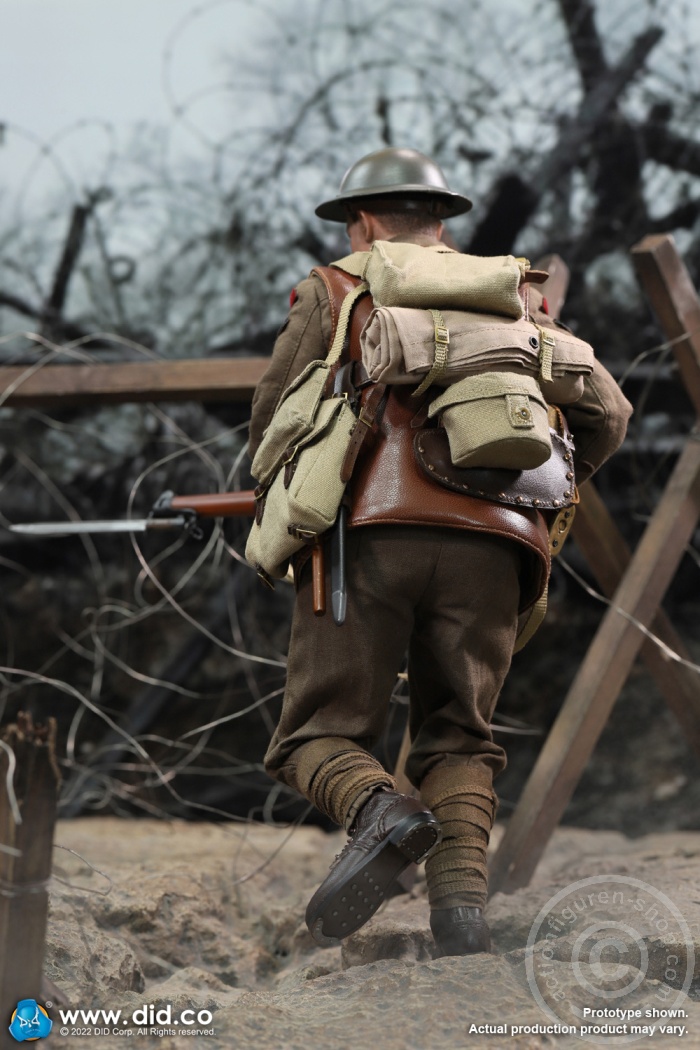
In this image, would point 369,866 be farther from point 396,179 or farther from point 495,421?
point 396,179

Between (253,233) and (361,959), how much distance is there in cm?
371

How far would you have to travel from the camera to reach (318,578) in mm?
2062

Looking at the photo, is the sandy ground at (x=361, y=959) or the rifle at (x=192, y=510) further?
the rifle at (x=192, y=510)

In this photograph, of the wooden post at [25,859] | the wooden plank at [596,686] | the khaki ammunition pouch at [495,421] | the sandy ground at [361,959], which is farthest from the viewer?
the wooden plank at [596,686]

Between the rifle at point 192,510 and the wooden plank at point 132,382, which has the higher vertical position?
the wooden plank at point 132,382

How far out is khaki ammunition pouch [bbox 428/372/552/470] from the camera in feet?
6.29

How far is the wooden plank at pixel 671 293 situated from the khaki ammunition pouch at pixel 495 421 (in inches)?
47.0

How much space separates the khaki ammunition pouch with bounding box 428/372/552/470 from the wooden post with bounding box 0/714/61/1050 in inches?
35.2

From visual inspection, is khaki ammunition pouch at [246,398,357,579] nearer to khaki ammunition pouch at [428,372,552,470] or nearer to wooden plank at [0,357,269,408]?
khaki ammunition pouch at [428,372,552,470]

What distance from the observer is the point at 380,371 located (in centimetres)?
196

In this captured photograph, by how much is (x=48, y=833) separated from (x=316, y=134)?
425cm

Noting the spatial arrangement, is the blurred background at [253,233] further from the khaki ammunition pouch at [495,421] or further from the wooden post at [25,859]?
the wooden post at [25,859]

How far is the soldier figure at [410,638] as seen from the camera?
2002 mm

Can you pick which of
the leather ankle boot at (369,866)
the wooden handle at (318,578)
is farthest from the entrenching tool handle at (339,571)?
the leather ankle boot at (369,866)
